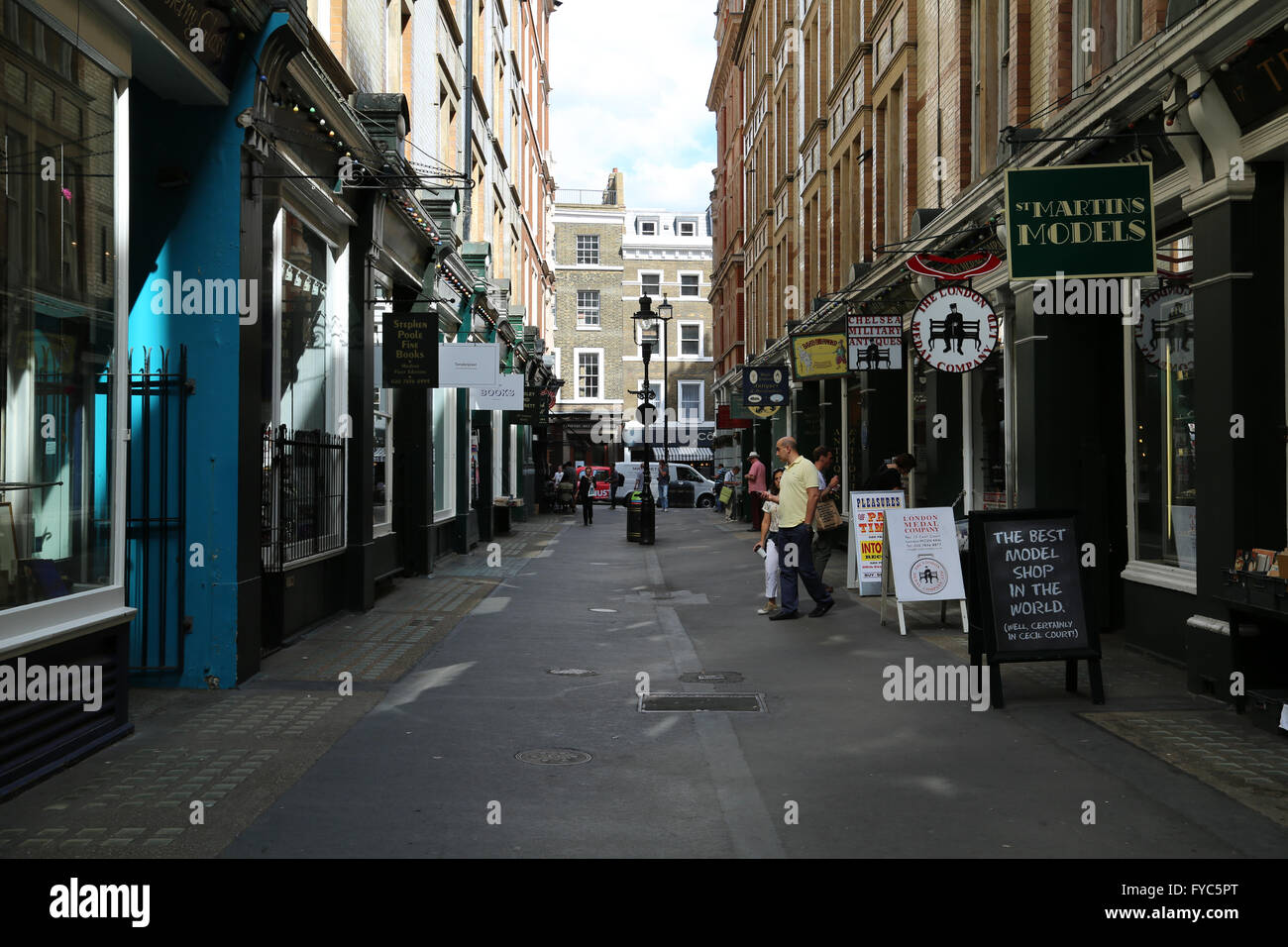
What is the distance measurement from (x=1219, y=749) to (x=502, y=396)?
674 inches

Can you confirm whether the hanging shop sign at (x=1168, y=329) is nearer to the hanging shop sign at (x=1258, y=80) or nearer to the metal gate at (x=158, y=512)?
the hanging shop sign at (x=1258, y=80)

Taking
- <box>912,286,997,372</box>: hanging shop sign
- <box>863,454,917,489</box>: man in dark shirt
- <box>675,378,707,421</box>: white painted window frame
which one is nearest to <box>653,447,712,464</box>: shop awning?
<box>675,378,707,421</box>: white painted window frame

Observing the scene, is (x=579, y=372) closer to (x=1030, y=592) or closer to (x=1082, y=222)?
(x=1082, y=222)

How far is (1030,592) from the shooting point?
7.84 meters

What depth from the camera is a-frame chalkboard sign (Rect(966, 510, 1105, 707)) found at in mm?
7711

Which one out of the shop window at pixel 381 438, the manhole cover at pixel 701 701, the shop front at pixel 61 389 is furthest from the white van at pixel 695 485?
the shop front at pixel 61 389

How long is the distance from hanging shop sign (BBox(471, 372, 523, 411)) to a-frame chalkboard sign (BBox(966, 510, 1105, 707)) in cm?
1408

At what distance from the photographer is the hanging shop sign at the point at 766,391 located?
2669 centimetres

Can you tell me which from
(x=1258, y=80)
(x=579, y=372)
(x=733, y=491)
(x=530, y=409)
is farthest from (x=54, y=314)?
(x=579, y=372)

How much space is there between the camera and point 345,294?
1270cm

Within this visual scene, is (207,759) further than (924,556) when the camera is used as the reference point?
No

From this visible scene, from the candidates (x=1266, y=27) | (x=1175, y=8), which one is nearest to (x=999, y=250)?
(x=1175, y=8)

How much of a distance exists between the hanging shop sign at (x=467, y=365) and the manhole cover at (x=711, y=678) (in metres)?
7.71

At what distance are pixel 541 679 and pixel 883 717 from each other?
9.08 feet
